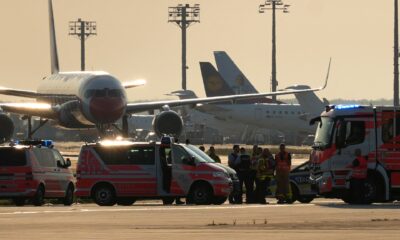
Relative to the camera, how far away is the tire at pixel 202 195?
120ft

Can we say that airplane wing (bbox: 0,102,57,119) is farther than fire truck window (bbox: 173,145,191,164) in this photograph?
Yes

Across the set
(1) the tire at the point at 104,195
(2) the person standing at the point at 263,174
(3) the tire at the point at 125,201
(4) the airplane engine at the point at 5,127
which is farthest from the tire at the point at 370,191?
(4) the airplane engine at the point at 5,127

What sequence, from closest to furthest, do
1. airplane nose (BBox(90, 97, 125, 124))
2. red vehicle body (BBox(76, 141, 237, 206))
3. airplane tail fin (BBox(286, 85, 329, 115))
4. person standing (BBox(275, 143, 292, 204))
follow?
red vehicle body (BBox(76, 141, 237, 206))
person standing (BBox(275, 143, 292, 204))
airplane nose (BBox(90, 97, 125, 124))
airplane tail fin (BBox(286, 85, 329, 115))

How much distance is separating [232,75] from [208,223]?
362 feet

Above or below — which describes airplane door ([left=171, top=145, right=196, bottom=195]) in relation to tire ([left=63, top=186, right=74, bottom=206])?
above

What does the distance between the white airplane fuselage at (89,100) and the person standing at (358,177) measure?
32.4 m

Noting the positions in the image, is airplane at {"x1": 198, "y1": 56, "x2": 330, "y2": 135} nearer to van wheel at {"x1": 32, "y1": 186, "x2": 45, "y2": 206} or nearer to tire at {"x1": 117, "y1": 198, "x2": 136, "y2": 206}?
tire at {"x1": 117, "y1": 198, "x2": 136, "y2": 206}

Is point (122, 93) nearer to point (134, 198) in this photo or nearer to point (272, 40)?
point (134, 198)

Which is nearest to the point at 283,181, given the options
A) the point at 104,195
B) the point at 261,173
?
the point at 261,173

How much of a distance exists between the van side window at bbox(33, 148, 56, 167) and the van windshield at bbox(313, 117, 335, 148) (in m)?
6.97

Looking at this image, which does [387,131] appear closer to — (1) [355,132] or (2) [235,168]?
(1) [355,132]

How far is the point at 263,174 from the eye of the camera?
3878 cm

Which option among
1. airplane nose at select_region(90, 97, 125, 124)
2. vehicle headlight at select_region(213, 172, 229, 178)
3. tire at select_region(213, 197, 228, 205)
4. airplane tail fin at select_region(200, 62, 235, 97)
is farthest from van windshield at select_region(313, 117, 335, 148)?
airplane tail fin at select_region(200, 62, 235, 97)

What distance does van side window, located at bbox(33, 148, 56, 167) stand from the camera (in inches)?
1499
